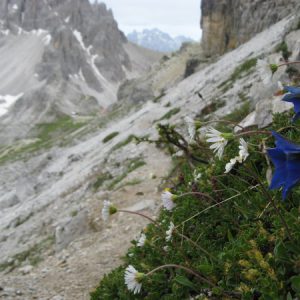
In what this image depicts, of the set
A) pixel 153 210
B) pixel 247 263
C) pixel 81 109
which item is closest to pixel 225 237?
pixel 247 263

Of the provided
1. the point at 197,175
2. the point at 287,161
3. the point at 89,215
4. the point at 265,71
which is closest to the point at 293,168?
the point at 287,161

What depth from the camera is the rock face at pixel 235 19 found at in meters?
53.0

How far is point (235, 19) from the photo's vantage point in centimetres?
6197

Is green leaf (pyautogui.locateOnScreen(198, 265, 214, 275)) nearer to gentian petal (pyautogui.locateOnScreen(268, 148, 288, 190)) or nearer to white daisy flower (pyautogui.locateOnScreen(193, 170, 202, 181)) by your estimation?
gentian petal (pyautogui.locateOnScreen(268, 148, 288, 190))

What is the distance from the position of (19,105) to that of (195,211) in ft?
520

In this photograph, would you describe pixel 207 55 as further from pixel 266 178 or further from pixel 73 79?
pixel 73 79

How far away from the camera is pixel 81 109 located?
16062cm

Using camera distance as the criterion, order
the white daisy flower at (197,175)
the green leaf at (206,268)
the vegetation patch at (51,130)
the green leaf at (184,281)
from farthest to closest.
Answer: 1. the vegetation patch at (51,130)
2. the white daisy flower at (197,175)
3. the green leaf at (184,281)
4. the green leaf at (206,268)

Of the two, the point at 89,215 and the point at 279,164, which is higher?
the point at 279,164

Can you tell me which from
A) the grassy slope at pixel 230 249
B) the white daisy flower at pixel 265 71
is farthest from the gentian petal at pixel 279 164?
the white daisy flower at pixel 265 71

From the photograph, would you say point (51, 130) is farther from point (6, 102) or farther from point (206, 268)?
point (206, 268)

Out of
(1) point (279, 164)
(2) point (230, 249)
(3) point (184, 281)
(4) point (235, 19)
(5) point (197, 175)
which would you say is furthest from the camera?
(4) point (235, 19)

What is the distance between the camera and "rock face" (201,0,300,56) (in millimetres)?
53031

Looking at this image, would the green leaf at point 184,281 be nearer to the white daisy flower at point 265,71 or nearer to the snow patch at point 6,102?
the white daisy flower at point 265,71
